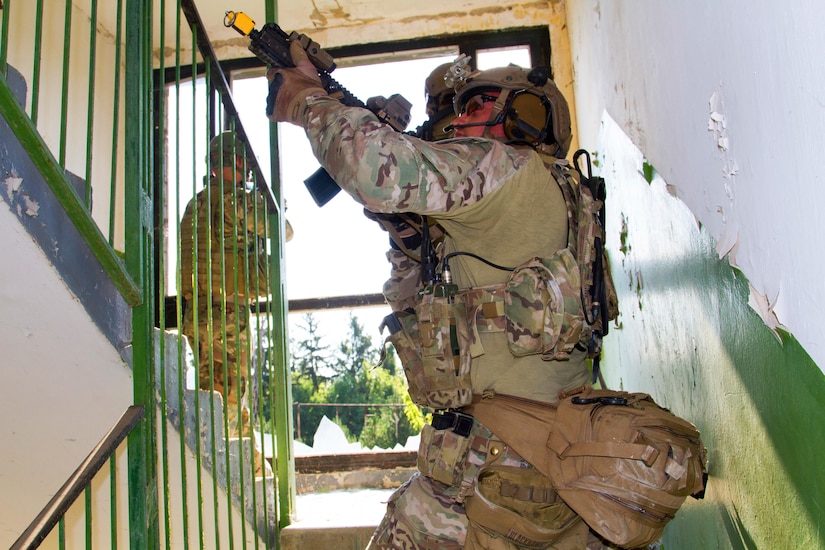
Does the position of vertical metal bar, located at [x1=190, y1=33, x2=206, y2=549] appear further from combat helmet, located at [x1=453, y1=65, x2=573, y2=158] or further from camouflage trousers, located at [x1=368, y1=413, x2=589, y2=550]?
combat helmet, located at [x1=453, y1=65, x2=573, y2=158]

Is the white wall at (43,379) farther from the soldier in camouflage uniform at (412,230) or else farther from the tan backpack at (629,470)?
the tan backpack at (629,470)

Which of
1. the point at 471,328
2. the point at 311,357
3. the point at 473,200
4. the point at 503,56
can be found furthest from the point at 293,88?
the point at 311,357

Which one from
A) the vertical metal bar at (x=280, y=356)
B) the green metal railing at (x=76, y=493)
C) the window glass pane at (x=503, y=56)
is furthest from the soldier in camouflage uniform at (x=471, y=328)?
the window glass pane at (x=503, y=56)

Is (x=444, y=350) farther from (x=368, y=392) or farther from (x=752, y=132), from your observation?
(x=368, y=392)

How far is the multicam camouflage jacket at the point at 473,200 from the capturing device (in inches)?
58.7

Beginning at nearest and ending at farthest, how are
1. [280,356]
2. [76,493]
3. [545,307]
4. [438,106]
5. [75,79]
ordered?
[76,493] → [545,307] → [438,106] → [280,356] → [75,79]

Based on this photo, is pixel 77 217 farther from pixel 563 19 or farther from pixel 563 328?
pixel 563 19

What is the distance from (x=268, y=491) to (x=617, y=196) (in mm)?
1636

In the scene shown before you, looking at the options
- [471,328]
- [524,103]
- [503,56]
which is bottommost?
[471,328]

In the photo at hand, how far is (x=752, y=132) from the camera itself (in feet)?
3.15

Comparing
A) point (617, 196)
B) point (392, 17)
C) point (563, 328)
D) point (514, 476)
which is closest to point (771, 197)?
point (563, 328)

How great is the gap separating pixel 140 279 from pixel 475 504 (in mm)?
853

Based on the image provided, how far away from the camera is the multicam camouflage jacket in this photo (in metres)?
1.49

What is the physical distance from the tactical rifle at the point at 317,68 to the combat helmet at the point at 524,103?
167 mm
